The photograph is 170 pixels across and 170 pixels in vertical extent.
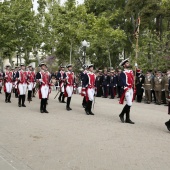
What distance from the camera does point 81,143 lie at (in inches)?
320

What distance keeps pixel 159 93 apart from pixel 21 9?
19046 millimetres

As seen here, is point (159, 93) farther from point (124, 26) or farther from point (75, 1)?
point (124, 26)

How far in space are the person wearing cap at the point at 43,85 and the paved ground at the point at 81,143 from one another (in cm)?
87

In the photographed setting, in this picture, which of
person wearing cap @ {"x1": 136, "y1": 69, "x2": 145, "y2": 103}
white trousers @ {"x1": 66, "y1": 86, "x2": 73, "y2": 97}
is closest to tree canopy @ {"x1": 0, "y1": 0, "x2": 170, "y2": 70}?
person wearing cap @ {"x1": 136, "y1": 69, "x2": 145, "y2": 103}

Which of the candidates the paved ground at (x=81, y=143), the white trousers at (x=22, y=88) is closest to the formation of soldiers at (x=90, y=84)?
the white trousers at (x=22, y=88)

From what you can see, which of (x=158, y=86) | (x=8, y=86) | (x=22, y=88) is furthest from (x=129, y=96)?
(x=8, y=86)

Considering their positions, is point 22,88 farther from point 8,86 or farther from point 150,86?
point 150,86

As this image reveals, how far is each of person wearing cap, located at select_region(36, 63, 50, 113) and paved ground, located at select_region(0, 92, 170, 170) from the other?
868 mm

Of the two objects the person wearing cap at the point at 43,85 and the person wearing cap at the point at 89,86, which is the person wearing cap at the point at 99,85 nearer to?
the person wearing cap at the point at 43,85

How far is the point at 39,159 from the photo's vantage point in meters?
6.79

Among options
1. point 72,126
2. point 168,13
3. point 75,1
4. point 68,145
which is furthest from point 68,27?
point 68,145

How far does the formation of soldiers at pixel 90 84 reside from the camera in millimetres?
11258

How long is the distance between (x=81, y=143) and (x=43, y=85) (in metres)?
5.74

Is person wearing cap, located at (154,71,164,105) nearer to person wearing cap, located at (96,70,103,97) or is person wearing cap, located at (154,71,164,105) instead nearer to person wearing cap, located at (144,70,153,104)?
person wearing cap, located at (144,70,153,104)
